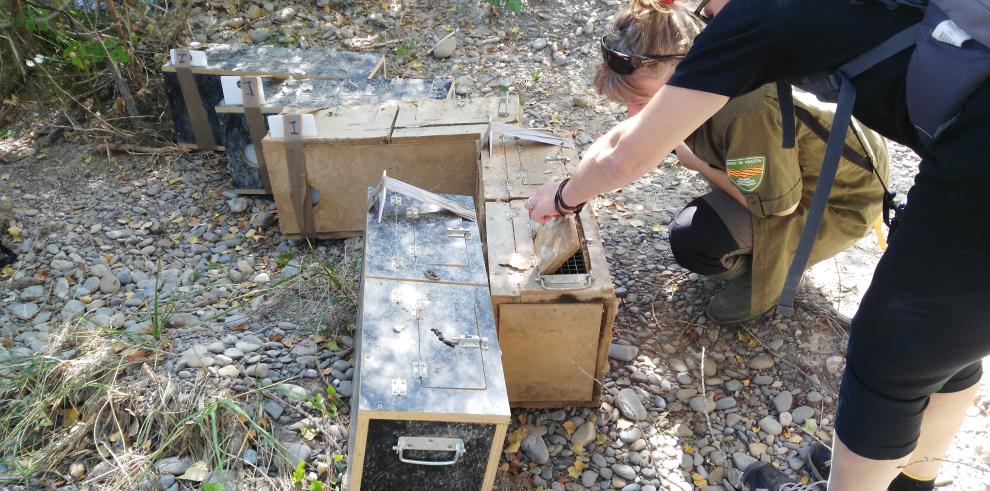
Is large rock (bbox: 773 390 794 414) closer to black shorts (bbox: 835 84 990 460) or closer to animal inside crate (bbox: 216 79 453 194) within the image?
black shorts (bbox: 835 84 990 460)

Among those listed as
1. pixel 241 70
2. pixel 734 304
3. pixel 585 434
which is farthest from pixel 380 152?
pixel 734 304

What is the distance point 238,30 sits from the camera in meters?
5.86

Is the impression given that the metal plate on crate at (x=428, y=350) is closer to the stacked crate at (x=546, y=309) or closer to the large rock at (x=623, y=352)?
the stacked crate at (x=546, y=309)

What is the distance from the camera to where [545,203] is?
2.47 meters

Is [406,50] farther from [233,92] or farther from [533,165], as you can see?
[533,165]

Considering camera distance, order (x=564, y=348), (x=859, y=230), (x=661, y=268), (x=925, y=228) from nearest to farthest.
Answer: (x=925, y=228) → (x=564, y=348) → (x=859, y=230) → (x=661, y=268)

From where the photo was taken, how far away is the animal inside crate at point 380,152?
A: 3506 mm

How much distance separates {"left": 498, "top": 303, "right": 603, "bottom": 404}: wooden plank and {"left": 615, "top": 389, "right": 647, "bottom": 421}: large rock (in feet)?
0.54

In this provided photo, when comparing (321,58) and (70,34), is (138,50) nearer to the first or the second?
(70,34)

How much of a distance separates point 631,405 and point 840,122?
1539 mm

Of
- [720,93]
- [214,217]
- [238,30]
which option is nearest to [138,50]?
[238,30]

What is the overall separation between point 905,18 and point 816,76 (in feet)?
0.66

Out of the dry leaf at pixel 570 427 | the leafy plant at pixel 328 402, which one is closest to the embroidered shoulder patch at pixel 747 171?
the dry leaf at pixel 570 427

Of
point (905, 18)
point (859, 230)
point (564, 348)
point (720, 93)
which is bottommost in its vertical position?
point (564, 348)
